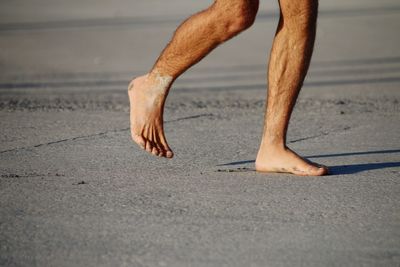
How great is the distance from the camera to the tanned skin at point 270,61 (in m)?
4.02

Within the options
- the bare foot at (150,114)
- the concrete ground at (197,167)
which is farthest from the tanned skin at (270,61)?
the concrete ground at (197,167)

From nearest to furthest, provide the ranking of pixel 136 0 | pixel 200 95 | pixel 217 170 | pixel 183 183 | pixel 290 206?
pixel 290 206 → pixel 183 183 → pixel 217 170 → pixel 200 95 → pixel 136 0

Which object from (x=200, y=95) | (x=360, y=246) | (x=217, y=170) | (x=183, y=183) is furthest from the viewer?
(x=200, y=95)

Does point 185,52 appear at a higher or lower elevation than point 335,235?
higher

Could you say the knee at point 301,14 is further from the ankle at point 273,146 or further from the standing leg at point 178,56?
the ankle at point 273,146

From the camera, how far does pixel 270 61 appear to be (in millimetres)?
4121

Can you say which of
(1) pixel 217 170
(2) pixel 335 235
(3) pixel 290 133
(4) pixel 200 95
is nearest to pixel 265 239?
(2) pixel 335 235

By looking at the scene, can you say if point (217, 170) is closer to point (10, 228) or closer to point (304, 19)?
point (304, 19)

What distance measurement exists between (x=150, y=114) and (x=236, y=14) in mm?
645

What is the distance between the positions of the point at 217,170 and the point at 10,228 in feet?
4.29

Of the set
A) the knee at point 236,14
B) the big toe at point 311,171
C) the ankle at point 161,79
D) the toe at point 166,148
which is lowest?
the big toe at point 311,171

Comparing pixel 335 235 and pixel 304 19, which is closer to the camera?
pixel 335 235

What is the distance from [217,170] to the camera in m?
4.28

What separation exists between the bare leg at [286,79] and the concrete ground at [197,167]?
9cm
